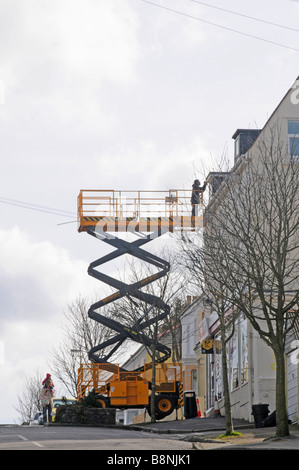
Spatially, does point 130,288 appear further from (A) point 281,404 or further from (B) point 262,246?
(A) point 281,404

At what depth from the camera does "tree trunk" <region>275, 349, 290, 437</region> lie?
1880 centimetres

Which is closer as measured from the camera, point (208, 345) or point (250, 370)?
point (250, 370)

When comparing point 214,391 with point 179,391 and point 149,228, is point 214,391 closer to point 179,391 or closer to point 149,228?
point 179,391

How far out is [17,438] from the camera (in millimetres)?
19156

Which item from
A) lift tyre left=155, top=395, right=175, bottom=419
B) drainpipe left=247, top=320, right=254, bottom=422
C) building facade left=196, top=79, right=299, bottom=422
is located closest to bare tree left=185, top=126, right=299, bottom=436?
building facade left=196, top=79, right=299, bottom=422

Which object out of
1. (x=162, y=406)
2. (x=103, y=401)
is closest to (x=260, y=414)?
(x=162, y=406)

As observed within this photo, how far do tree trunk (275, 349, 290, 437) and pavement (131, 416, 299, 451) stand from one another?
209 millimetres

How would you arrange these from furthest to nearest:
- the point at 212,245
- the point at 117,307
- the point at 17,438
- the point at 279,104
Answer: the point at 117,307
the point at 279,104
the point at 212,245
the point at 17,438

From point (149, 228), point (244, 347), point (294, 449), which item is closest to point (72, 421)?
point (244, 347)

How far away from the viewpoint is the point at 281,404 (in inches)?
749

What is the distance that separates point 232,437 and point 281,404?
2219 millimetres

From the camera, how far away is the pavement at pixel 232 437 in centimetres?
1675

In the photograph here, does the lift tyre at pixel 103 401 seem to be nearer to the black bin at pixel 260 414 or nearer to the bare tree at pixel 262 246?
the black bin at pixel 260 414
